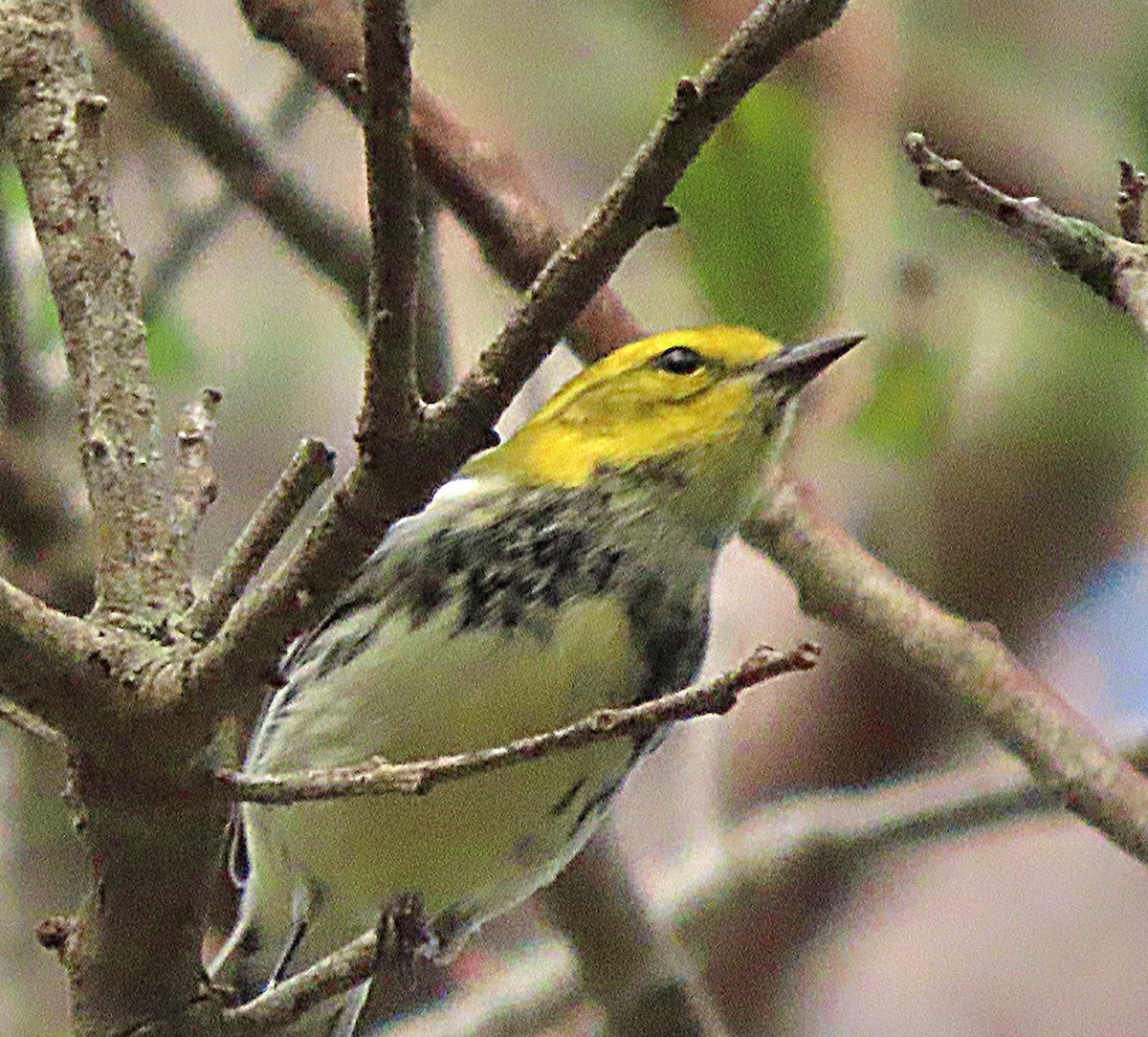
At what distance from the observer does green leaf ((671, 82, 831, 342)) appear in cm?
142

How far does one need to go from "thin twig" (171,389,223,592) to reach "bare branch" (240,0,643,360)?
1.14ft

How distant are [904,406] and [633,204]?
0.84 metres

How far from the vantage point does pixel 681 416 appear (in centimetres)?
135

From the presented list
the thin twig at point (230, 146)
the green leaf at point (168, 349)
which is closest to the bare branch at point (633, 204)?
the thin twig at point (230, 146)

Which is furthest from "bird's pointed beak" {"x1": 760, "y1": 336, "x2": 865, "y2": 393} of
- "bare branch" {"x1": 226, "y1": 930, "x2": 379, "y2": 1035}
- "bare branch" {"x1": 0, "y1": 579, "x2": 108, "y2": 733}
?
"bare branch" {"x1": 0, "y1": 579, "x2": 108, "y2": 733}

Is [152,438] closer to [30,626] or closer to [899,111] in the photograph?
[30,626]

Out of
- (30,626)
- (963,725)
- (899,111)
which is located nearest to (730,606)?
(963,725)

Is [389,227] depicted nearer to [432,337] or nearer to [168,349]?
[432,337]

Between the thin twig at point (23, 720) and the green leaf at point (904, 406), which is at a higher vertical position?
the green leaf at point (904, 406)

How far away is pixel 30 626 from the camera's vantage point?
0.74m

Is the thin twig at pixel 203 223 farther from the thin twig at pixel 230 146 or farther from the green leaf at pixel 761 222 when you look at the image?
the green leaf at pixel 761 222

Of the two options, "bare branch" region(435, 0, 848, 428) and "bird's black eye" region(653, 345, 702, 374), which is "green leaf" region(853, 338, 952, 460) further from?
"bare branch" region(435, 0, 848, 428)

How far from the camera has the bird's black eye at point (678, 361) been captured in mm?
1384

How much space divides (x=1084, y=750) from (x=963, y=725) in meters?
1.42
